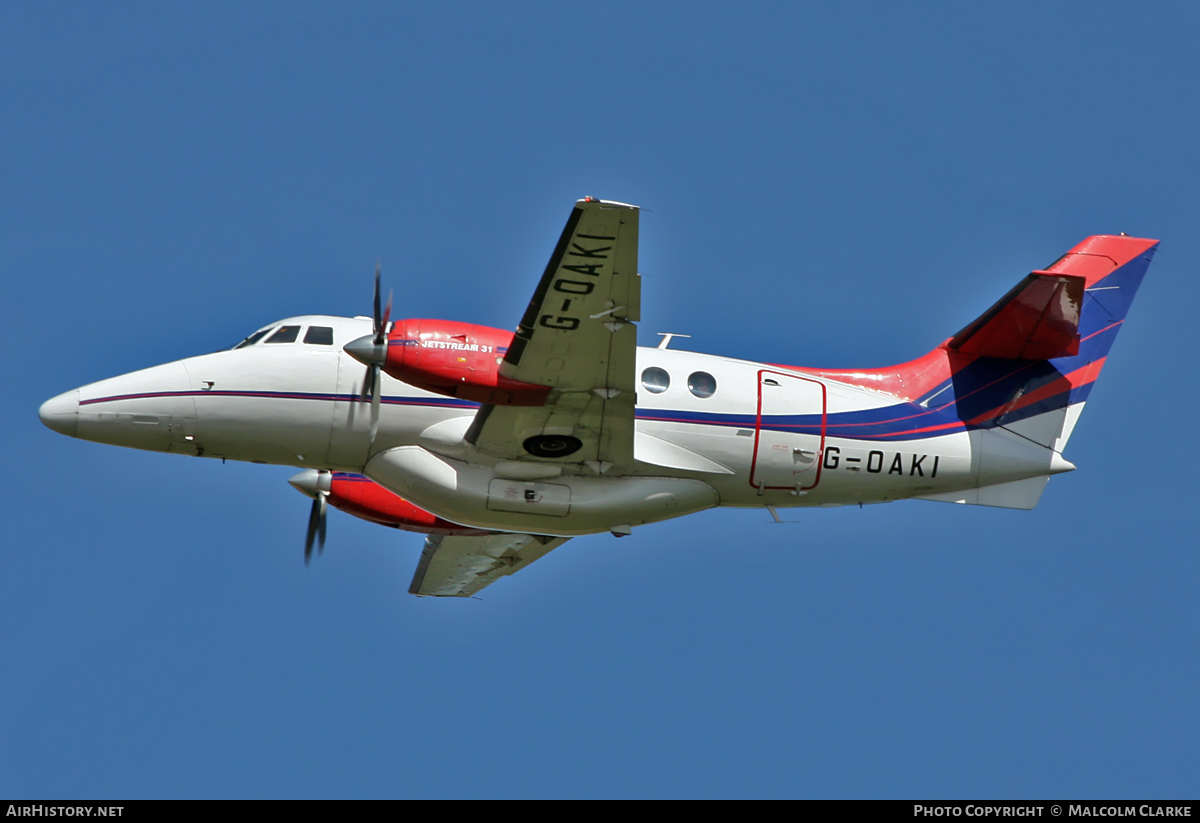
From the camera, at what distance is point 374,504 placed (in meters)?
21.2

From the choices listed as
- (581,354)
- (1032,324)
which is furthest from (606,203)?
(1032,324)

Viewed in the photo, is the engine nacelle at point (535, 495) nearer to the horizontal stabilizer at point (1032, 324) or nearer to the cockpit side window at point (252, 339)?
the cockpit side window at point (252, 339)

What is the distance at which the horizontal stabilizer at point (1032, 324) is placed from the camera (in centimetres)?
1900

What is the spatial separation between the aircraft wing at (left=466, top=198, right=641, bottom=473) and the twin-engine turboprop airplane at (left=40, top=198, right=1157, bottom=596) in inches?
1.3

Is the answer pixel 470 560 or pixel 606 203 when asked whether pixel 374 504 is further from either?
pixel 606 203

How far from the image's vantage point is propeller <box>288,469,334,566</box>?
20.8 metres

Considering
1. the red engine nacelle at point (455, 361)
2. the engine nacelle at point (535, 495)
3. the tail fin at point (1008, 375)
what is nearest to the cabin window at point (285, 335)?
the engine nacelle at point (535, 495)

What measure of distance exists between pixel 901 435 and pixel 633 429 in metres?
4.58

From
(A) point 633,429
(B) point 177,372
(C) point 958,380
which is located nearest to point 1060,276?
(C) point 958,380

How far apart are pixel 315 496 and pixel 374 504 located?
1017mm

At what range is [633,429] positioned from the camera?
58.6ft

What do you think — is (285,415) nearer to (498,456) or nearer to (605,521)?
(498,456)

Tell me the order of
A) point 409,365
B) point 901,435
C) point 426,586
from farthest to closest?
point 426,586, point 901,435, point 409,365

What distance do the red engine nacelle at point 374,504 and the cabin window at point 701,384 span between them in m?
4.89
